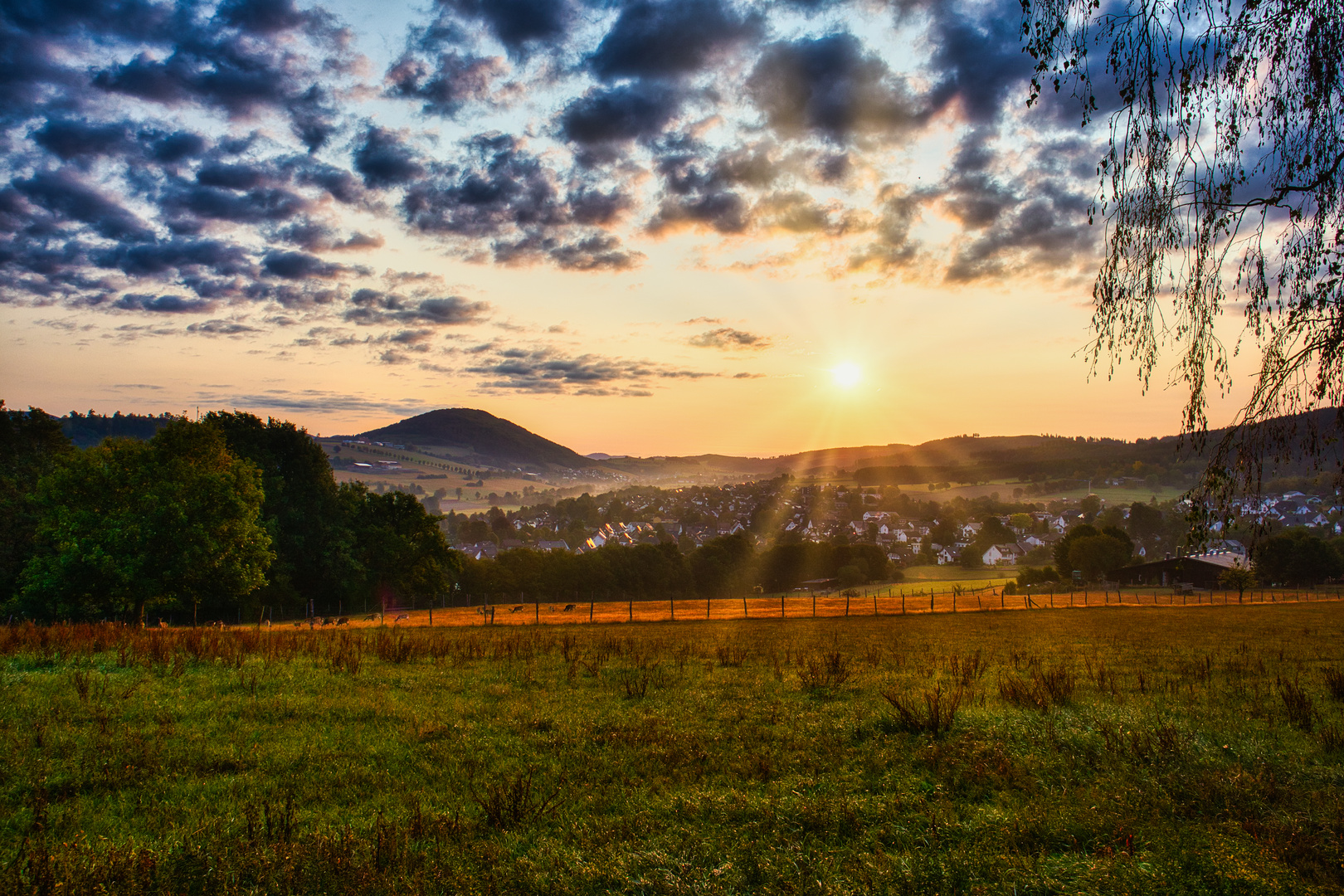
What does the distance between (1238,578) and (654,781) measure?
92.9 metres

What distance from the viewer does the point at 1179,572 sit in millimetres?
85875

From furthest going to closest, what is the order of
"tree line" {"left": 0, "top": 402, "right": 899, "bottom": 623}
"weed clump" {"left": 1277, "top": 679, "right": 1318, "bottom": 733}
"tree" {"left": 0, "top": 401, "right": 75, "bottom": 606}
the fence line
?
the fence line → "tree" {"left": 0, "top": 401, "right": 75, "bottom": 606} → "tree line" {"left": 0, "top": 402, "right": 899, "bottom": 623} → "weed clump" {"left": 1277, "top": 679, "right": 1318, "bottom": 733}

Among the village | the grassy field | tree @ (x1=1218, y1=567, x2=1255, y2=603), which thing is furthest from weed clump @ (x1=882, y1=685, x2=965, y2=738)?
the village

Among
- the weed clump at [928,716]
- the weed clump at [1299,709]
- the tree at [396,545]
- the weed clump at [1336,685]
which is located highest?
the weed clump at [928,716]

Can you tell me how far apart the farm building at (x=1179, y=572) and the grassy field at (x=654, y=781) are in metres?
90.9

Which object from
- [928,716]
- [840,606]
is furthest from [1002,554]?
[928,716]

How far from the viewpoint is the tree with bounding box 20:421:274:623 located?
1238 inches

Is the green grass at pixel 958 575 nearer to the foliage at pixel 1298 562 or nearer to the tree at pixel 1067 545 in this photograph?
the tree at pixel 1067 545

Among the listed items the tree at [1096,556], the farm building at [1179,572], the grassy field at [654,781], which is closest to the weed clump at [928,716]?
the grassy field at [654,781]

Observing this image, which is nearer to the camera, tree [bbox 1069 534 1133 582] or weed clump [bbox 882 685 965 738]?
weed clump [bbox 882 685 965 738]

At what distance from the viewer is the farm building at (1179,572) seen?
3314 inches

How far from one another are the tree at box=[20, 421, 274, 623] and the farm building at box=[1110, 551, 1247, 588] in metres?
98.8

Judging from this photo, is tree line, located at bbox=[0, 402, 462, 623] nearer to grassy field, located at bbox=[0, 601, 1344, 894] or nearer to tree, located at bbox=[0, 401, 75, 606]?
tree, located at bbox=[0, 401, 75, 606]

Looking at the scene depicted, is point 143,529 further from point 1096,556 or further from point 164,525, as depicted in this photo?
point 1096,556
